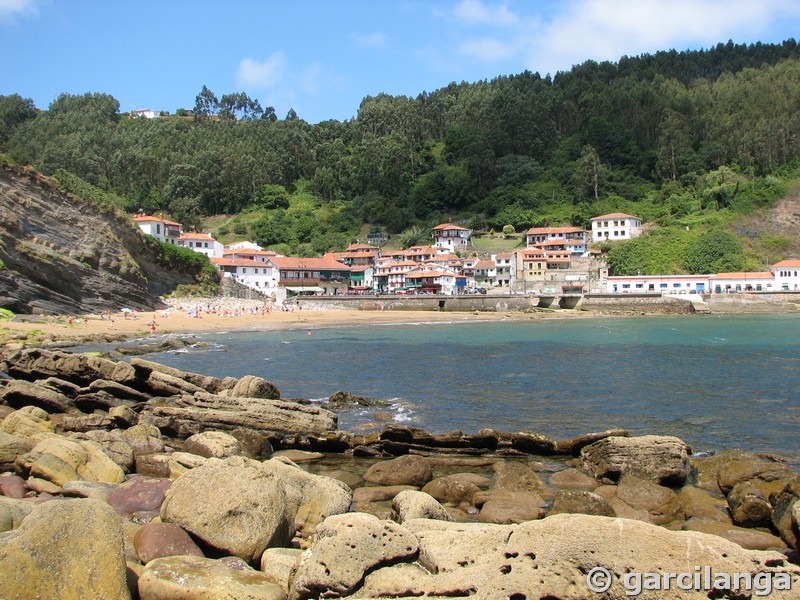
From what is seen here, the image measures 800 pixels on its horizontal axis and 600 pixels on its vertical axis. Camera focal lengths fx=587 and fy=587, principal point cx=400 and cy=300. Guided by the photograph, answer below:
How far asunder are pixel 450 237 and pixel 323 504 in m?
105

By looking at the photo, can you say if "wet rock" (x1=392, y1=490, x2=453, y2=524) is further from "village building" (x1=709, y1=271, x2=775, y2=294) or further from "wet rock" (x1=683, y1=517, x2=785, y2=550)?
"village building" (x1=709, y1=271, x2=775, y2=294)

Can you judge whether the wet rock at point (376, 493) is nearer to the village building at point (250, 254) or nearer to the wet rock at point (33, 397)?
the wet rock at point (33, 397)

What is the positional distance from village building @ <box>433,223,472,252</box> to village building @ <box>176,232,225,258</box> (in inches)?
1561

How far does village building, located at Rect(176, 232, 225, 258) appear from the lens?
92.4m

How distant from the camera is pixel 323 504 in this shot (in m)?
9.26

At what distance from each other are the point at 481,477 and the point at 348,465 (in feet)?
10.4

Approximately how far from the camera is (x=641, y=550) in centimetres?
514

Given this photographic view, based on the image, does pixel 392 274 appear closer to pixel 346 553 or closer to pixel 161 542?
pixel 161 542

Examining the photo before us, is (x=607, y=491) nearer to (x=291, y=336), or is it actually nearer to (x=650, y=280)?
(x=291, y=336)

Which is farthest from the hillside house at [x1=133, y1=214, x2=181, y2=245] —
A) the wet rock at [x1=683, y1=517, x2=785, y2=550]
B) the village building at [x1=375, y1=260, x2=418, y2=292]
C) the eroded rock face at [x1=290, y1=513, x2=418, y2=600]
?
the eroded rock face at [x1=290, y1=513, x2=418, y2=600]

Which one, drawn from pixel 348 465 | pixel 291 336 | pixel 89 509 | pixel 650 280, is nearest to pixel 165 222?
pixel 291 336

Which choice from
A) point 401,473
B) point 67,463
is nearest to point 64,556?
point 67,463

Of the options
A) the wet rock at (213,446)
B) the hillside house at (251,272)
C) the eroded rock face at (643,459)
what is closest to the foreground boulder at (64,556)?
the wet rock at (213,446)

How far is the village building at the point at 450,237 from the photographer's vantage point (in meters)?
111
